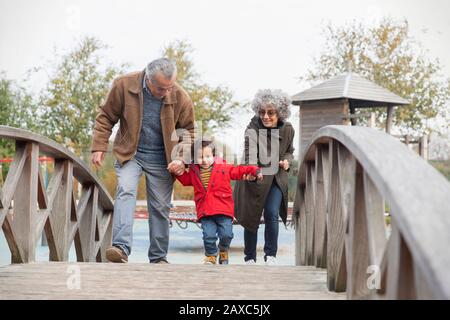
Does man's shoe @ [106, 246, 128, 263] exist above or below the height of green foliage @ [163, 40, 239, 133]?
below

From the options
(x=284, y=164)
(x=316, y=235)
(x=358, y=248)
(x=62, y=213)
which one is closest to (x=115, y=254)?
(x=62, y=213)

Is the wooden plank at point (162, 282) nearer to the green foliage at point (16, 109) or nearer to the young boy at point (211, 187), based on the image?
the young boy at point (211, 187)

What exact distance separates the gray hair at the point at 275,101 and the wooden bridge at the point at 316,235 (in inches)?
20.4

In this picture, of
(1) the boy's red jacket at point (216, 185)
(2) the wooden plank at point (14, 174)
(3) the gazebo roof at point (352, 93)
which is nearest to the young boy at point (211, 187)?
(1) the boy's red jacket at point (216, 185)

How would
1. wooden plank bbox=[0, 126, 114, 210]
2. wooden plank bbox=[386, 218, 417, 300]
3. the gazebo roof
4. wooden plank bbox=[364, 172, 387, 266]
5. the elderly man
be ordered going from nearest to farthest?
1. wooden plank bbox=[386, 218, 417, 300]
2. wooden plank bbox=[364, 172, 387, 266]
3. wooden plank bbox=[0, 126, 114, 210]
4. the elderly man
5. the gazebo roof

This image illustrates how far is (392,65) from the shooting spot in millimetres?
Result: 26734

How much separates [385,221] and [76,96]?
23.4m

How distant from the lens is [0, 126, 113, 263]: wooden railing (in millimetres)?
4340

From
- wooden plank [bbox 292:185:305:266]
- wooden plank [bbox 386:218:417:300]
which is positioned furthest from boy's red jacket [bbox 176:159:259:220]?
wooden plank [bbox 386:218:417:300]

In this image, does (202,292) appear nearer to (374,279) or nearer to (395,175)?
(374,279)

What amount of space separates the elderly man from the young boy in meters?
0.15

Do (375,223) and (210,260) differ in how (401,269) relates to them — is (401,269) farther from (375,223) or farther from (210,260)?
(210,260)

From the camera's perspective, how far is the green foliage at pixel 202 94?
2603cm

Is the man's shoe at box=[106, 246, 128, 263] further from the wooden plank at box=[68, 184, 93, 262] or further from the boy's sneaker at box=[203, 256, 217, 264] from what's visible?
the wooden plank at box=[68, 184, 93, 262]
